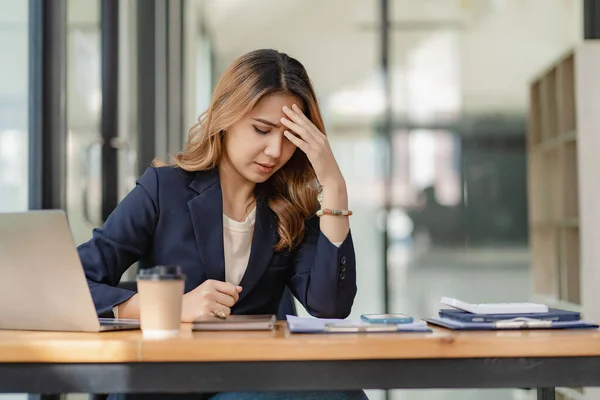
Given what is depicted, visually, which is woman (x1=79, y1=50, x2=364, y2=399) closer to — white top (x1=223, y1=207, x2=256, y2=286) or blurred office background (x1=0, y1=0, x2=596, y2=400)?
white top (x1=223, y1=207, x2=256, y2=286)

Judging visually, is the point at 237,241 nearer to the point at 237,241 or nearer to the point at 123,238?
the point at 237,241

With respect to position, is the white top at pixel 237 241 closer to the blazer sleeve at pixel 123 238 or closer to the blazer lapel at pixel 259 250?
the blazer lapel at pixel 259 250

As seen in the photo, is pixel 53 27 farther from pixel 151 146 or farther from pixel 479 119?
pixel 479 119

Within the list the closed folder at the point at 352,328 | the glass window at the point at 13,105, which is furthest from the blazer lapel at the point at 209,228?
the glass window at the point at 13,105

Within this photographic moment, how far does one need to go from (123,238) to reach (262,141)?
1.24 ft

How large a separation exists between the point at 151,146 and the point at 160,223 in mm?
2461

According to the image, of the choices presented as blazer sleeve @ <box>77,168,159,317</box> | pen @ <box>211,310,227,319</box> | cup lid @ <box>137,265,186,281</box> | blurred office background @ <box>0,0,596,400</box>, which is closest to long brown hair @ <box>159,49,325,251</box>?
blazer sleeve @ <box>77,168,159,317</box>

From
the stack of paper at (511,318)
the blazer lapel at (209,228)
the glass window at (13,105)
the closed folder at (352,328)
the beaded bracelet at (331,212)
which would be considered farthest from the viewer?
the glass window at (13,105)

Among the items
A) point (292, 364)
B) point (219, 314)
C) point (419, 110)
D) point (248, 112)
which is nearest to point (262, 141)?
point (248, 112)

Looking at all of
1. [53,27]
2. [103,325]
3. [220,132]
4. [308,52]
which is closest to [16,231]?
[103,325]

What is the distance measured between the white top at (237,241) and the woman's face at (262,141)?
4.5 inches

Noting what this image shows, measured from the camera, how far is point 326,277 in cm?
176

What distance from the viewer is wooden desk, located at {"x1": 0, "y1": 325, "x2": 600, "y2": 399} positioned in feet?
3.57

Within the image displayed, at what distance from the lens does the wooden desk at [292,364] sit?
1089 mm
